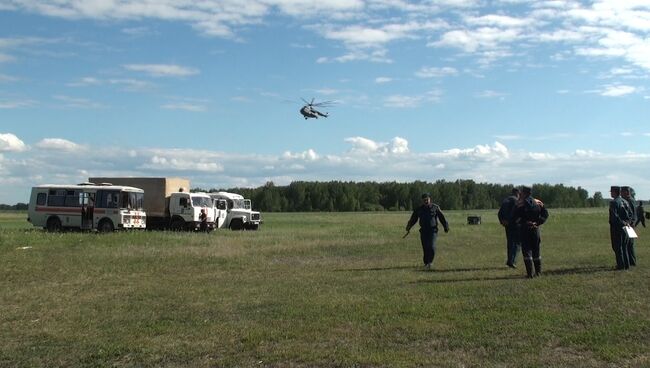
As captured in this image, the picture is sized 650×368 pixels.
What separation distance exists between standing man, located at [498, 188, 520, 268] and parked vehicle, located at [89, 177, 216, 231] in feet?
74.9

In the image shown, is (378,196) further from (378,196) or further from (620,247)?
(620,247)

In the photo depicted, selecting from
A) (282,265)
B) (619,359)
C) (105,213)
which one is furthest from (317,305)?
(105,213)

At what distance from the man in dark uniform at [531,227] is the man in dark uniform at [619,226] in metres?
1.82

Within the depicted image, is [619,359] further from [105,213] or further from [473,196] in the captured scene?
[473,196]

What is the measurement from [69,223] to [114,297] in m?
23.8

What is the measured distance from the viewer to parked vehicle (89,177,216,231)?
35.9 meters

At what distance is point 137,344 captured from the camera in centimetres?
771

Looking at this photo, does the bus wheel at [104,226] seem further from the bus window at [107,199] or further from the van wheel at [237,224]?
the van wheel at [237,224]

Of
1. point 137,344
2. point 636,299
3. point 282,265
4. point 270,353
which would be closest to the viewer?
point 270,353

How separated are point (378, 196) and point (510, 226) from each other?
442 ft

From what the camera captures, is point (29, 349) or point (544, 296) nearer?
point (29, 349)

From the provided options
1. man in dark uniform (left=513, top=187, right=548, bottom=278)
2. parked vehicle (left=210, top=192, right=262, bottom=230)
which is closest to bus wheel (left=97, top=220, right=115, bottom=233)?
parked vehicle (left=210, top=192, right=262, bottom=230)

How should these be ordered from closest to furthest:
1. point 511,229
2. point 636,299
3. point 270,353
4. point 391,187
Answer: point 270,353
point 636,299
point 511,229
point 391,187

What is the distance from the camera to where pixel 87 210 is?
33.3 m
